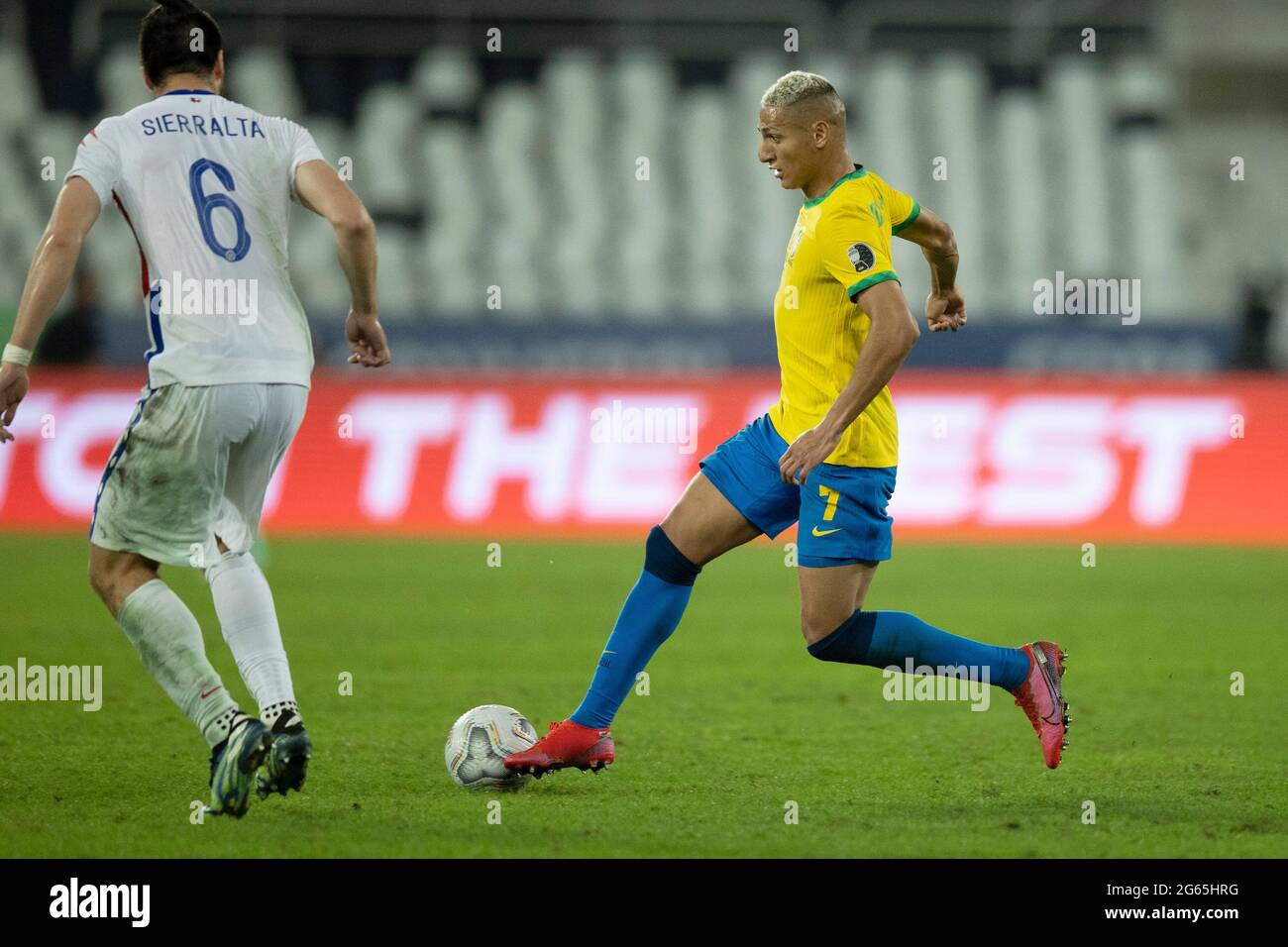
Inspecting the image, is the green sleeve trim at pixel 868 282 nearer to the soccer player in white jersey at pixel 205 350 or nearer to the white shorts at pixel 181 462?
the soccer player in white jersey at pixel 205 350

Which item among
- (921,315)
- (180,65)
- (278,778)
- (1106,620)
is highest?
(921,315)

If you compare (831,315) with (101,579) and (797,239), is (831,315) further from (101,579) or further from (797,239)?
(101,579)

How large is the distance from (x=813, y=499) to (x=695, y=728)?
1.66 m

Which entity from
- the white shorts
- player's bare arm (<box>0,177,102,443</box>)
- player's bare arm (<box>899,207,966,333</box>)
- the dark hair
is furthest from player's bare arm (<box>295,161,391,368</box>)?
player's bare arm (<box>899,207,966,333</box>)

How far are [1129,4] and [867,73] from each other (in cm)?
315

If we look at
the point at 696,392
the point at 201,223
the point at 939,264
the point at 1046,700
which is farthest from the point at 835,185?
the point at 696,392

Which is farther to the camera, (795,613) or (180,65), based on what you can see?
(795,613)

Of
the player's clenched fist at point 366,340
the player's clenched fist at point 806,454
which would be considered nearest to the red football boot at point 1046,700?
the player's clenched fist at point 806,454

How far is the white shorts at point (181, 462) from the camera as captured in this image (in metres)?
4.82

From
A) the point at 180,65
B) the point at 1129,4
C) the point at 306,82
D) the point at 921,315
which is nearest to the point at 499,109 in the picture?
the point at 306,82

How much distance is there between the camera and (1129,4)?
67.0 ft

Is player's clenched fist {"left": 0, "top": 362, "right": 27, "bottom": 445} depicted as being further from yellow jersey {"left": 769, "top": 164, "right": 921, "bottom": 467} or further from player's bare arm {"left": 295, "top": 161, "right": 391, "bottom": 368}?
yellow jersey {"left": 769, "top": 164, "right": 921, "bottom": 467}

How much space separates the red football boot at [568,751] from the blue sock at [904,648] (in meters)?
0.73

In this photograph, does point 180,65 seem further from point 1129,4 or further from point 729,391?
point 1129,4
